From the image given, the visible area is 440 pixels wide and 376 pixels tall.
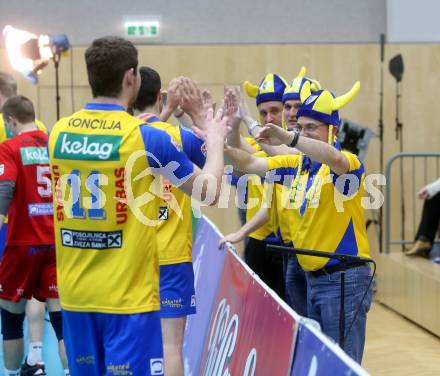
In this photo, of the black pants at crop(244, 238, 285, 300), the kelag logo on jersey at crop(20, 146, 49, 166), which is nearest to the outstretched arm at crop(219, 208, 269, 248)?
the black pants at crop(244, 238, 285, 300)

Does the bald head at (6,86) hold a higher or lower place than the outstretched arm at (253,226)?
higher

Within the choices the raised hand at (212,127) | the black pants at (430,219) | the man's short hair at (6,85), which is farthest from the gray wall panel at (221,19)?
the raised hand at (212,127)

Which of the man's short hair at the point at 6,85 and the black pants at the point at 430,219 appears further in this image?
the black pants at the point at 430,219

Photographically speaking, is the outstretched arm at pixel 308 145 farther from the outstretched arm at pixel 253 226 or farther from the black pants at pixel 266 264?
the black pants at pixel 266 264

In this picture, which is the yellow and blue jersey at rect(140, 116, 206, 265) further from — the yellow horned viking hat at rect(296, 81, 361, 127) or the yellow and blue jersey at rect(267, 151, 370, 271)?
the yellow horned viking hat at rect(296, 81, 361, 127)

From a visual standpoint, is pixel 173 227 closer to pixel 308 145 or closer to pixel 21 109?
pixel 308 145

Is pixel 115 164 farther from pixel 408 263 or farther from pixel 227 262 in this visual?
pixel 408 263

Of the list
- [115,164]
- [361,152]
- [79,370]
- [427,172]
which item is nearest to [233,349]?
[79,370]

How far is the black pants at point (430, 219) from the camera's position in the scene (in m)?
9.26

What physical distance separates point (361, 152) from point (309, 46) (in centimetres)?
168

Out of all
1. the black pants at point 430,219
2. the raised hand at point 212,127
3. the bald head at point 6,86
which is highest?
the bald head at point 6,86

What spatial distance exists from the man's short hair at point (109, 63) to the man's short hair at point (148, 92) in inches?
41.3

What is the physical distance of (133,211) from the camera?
3.41 metres

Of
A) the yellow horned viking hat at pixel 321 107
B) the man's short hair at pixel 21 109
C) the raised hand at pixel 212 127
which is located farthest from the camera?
the man's short hair at pixel 21 109
